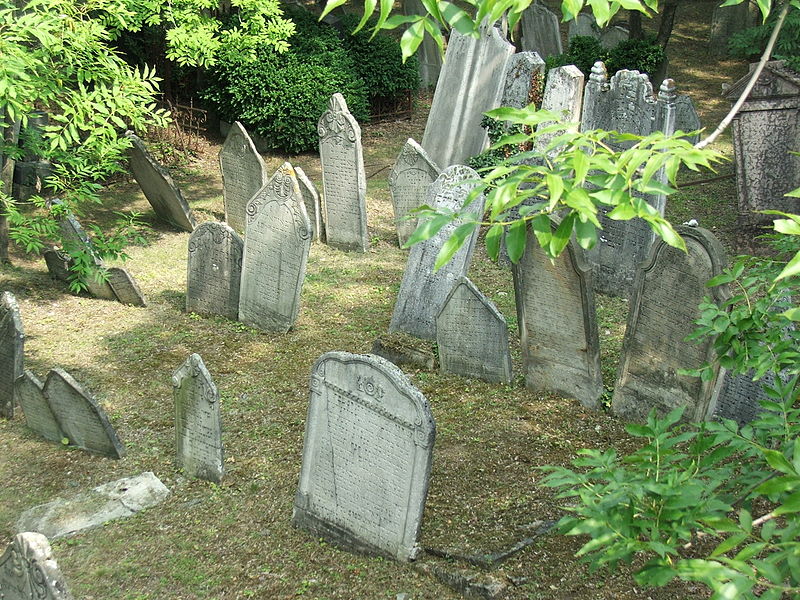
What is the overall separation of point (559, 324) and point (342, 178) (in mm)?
4086

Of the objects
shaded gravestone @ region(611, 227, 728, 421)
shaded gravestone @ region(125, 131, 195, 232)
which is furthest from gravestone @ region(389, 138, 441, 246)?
shaded gravestone @ region(611, 227, 728, 421)

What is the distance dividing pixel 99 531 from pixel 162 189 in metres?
5.81

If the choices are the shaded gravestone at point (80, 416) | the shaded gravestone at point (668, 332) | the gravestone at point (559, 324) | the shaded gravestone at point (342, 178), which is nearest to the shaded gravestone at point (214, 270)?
the shaded gravestone at point (342, 178)

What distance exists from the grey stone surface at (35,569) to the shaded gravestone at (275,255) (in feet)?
14.0

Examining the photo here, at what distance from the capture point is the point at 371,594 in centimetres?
508

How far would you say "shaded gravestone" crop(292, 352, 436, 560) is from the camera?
511cm

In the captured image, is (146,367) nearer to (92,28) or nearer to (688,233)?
(92,28)

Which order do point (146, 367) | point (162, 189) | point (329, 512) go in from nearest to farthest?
point (329, 512)
point (146, 367)
point (162, 189)

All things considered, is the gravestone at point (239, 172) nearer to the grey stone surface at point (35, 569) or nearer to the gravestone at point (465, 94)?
the gravestone at point (465, 94)

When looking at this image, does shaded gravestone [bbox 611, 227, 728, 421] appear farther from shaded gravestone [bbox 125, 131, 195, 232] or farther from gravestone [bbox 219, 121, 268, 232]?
shaded gravestone [bbox 125, 131, 195, 232]

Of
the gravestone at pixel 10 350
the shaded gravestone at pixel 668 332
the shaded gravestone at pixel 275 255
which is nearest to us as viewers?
the shaded gravestone at pixel 668 332

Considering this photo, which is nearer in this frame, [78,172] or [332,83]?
[78,172]

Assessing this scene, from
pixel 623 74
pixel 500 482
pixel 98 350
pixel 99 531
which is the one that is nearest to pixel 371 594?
pixel 500 482

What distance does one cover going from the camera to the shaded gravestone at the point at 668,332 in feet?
20.2
